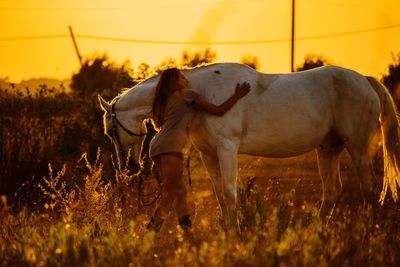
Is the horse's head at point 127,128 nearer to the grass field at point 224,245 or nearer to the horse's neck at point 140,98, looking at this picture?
the horse's neck at point 140,98

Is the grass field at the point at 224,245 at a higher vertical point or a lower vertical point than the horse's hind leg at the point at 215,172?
higher

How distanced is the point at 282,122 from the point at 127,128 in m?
1.82

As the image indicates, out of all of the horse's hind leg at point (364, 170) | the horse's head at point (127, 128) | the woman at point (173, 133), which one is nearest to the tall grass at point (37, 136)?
the horse's head at point (127, 128)

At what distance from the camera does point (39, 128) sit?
11516 mm

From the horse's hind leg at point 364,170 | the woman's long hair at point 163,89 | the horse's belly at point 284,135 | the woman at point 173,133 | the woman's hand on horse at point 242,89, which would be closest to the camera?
the woman at point 173,133

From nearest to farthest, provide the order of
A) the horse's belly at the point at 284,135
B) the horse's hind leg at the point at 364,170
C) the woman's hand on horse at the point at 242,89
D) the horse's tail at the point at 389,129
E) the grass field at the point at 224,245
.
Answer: the grass field at the point at 224,245, the woman's hand on horse at the point at 242,89, the horse's belly at the point at 284,135, the horse's hind leg at the point at 364,170, the horse's tail at the point at 389,129

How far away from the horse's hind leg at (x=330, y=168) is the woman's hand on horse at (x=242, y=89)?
1519 mm

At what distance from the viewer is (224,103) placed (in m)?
8.23

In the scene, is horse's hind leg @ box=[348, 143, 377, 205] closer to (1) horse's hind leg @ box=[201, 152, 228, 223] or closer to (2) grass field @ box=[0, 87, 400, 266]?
(2) grass field @ box=[0, 87, 400, 266]

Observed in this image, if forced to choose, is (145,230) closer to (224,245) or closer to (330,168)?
(224,245)

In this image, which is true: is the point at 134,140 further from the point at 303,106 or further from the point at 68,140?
the point at 68,140

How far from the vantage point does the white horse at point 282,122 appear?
829cm

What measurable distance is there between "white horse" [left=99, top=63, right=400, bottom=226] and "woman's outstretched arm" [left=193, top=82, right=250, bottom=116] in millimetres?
81

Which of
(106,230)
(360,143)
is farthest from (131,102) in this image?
(360,143)
